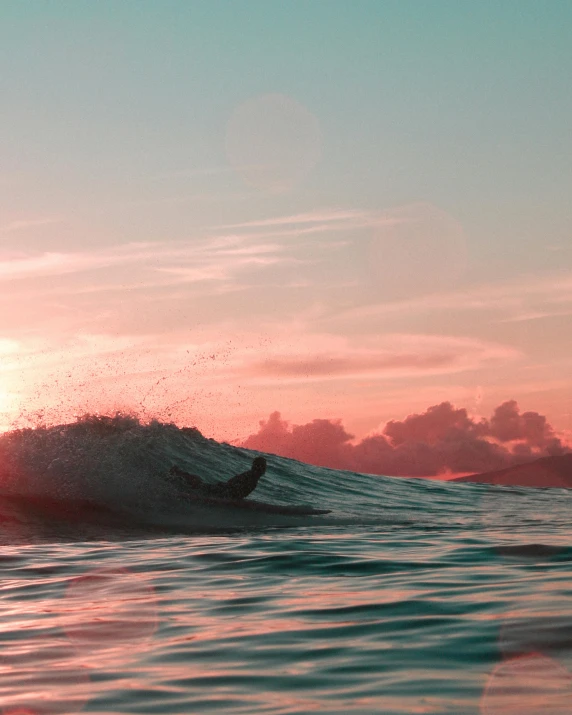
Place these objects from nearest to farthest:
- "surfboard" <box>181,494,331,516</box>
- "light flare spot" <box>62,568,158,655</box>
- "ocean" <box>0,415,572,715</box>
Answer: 1. "ocean" <box>0,415,572,715</box>
2. "light flare spot" <box>62,568,158,655</box>
3. "surfboard" <box>181,494,331,516</box>

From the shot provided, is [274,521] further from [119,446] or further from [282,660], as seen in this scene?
[282,660]

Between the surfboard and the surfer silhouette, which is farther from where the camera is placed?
the surfer silhouette

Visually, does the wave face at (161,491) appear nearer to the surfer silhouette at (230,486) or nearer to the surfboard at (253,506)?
the surfboard at (253,506)

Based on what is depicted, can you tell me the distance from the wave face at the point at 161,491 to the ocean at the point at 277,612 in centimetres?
18

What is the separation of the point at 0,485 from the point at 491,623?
60.9 feet

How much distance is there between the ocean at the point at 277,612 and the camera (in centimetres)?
602

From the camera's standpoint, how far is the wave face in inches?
817

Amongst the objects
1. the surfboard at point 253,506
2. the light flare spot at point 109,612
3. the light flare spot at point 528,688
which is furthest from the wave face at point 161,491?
the light flare spot at point 528,688

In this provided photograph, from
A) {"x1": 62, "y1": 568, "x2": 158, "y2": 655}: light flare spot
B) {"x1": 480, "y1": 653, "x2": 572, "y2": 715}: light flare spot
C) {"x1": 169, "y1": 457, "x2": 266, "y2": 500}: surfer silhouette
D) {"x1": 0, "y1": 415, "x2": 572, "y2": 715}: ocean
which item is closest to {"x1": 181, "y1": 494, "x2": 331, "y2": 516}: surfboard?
{"x1": 169, "y1": 457, "x2": 266, "y2": 500}: surfer silhouette

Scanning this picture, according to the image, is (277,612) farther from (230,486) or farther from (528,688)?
(230,486)

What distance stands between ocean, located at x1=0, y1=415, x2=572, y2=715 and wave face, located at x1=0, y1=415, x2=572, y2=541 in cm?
18

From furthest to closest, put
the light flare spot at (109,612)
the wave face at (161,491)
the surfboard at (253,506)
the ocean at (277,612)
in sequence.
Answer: the surfboard at (253,506) → the wave face at (161,491) → the light flare spot at (109,612) → the ocean at (277,612)

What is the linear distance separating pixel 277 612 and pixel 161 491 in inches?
624

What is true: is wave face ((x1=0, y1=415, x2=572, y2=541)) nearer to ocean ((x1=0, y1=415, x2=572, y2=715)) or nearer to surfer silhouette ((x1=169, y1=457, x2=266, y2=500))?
ocean ((x1=0, y1=415, x2=572, y2=715))
